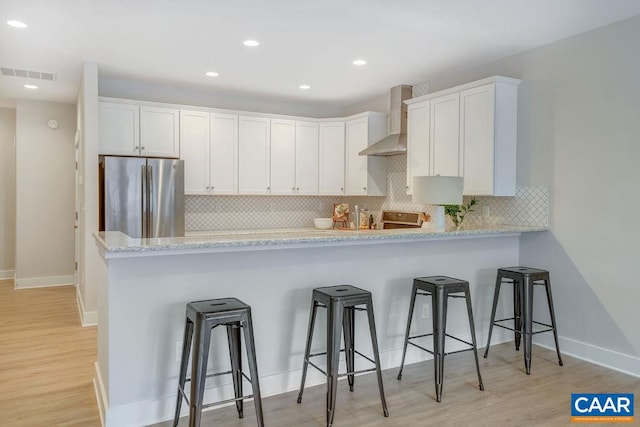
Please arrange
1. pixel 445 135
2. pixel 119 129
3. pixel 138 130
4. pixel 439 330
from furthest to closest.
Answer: pixel 138 130, pixel 119 129, pixel 445 135, pixel 439 330

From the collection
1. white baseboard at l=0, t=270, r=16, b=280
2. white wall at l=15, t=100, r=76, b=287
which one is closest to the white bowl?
white wall at l=15, t=100, r=76, b=287

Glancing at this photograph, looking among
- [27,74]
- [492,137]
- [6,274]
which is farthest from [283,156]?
[6,274]

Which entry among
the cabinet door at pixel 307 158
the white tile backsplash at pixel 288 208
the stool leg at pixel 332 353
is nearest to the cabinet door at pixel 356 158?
the white tile backsplash at pixel 288 208

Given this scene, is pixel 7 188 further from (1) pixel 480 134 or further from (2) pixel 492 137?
(2) pixel 492 137

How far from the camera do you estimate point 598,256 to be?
3.52 metres

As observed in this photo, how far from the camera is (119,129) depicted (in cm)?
482

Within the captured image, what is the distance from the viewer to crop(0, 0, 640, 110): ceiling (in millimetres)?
3104

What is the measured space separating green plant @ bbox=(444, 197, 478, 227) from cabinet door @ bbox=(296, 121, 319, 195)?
83.8 inches

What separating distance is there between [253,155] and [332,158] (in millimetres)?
1078

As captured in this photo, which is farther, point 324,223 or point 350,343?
point 324,223

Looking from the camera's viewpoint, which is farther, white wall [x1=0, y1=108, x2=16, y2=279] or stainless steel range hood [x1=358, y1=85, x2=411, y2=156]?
white wall [x1=0, y1=108, x2=16, y2=279]

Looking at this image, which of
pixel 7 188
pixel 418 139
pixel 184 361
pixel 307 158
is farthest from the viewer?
pixel 7 188

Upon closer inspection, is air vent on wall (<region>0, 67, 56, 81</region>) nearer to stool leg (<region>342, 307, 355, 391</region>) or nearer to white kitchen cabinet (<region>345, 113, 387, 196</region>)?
white kitchen cabinet (<region>345, 113, 387, 196</region>)

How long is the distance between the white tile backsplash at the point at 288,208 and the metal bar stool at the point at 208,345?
9.37ft
